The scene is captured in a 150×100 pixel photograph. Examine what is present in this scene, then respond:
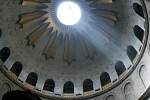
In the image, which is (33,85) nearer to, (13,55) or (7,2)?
(13,55)

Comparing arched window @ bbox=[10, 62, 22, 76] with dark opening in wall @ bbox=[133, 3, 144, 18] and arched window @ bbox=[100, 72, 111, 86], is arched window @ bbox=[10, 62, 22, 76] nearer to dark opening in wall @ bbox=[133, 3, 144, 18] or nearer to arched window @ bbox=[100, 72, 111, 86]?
arched window @ bbox=[100, 72, 111, 86]

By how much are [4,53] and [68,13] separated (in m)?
7.01

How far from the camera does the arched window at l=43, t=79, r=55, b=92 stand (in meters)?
23.4

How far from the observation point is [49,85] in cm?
2391

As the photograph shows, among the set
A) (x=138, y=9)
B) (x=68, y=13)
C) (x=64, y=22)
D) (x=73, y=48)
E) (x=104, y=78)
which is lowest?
(x=104, y=78)

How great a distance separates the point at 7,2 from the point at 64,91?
8.16 meters

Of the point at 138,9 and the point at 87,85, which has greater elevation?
the point at 138,9

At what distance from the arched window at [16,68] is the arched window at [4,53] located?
91 centimetres

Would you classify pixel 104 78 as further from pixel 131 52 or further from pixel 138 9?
pixel 138 9

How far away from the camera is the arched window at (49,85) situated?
76.8 ft

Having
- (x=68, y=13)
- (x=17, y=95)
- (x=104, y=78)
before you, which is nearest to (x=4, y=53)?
(x=68, y=13)

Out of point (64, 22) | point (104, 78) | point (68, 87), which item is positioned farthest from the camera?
point (64, 22)

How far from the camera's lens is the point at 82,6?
2398cm

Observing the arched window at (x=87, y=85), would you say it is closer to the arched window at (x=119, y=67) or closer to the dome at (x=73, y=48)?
the dome at (x=73, y=48)
